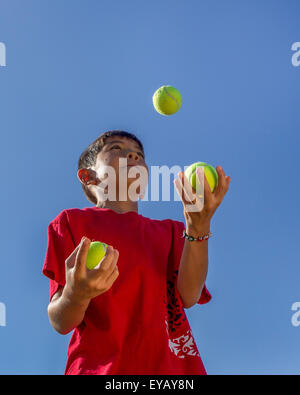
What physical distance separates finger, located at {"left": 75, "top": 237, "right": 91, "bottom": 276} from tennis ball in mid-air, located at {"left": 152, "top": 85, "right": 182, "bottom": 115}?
3049mm

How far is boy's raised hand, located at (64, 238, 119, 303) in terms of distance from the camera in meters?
3.03

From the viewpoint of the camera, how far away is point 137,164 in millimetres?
4496

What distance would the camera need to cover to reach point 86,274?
10.1ft

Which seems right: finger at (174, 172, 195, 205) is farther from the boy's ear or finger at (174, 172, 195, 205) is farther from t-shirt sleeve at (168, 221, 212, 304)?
the boy's ear

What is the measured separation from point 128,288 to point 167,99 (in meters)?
2.69

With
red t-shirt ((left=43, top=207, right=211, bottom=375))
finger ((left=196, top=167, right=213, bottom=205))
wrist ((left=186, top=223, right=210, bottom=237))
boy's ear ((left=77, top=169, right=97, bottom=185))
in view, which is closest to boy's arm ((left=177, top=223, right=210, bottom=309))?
wrist ((left=186, top=223, right=210, bottom=237))

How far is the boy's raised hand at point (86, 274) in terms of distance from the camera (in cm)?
303

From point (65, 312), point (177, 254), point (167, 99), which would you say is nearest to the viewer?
point (65, 312)

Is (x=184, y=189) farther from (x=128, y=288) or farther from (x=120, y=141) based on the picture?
(x=120, y=141)

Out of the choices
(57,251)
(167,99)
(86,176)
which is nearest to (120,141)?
(86,176)
